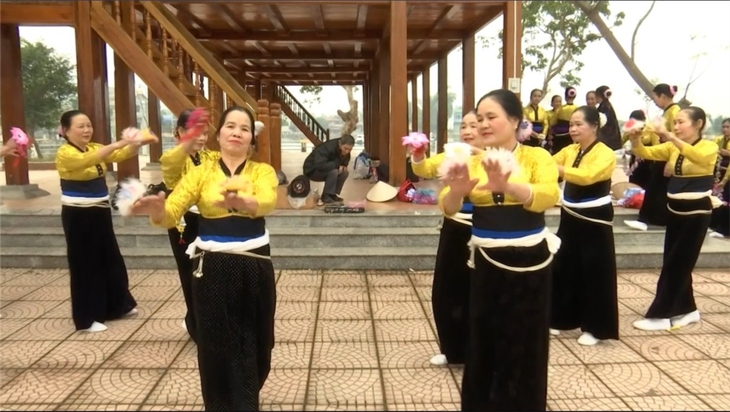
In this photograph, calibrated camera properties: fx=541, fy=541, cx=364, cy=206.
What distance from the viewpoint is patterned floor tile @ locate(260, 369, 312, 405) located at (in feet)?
10.1

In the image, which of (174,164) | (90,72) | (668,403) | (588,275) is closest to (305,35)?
(90,72)

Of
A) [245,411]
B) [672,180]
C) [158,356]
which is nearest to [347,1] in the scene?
[672,180]

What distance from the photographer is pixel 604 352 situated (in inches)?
148

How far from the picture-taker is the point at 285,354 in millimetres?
3738

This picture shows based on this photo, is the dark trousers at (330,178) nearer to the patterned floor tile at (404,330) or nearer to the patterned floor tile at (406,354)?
the patterned floor tile at (404,330)

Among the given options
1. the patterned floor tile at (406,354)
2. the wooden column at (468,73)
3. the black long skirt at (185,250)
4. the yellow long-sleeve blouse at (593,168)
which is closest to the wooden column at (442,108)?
the wooden column at (468,73)

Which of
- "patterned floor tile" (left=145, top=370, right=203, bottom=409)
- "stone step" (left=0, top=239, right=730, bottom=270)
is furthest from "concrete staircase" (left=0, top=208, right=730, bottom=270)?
"patterned floor tile" (left=145, top=370, right=203, bottom=409)

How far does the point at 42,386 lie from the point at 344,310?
7.43ft

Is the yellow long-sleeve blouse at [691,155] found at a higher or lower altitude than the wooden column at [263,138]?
lower

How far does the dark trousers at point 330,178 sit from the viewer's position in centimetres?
753

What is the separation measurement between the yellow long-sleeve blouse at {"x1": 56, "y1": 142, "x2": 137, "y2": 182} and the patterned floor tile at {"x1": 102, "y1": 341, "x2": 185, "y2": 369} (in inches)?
51.5

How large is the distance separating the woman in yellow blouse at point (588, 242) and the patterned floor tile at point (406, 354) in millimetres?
1082

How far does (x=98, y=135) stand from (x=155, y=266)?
2743mm

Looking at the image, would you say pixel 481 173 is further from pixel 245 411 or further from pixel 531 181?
pixel 245 411
